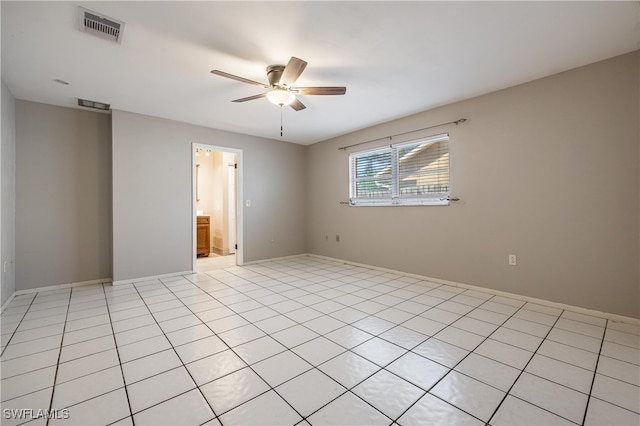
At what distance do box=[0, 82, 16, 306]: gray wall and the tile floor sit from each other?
12.8 inches

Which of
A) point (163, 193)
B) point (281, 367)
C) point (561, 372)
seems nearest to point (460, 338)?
point (561, 372)

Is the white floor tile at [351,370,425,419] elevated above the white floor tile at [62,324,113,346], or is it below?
below

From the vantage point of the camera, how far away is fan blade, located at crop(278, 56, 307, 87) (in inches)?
87.2

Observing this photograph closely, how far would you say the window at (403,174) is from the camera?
12.8 ft

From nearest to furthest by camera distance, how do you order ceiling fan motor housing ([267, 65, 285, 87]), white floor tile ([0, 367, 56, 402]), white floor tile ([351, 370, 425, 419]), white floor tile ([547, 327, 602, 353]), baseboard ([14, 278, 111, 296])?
white floor tile ([351, 370, 425, 419]) → white floor tile ([0, 367, 56, 402]) → white floor tile ([547, 327, 602, 353]) → ceiling fan motor housing ([267, 65, 285, 87]) → baseboard ([14, 278, 111, 296])

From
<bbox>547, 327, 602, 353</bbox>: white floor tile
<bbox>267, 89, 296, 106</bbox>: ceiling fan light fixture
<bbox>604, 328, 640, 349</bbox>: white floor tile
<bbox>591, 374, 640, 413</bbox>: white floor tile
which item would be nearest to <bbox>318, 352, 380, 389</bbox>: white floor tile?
<bbox>591, 374, 640, 413</bbox>: white floor tile

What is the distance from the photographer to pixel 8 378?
172 cm

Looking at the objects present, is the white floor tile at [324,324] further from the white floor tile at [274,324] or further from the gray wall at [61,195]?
the gray wall at [61,195]

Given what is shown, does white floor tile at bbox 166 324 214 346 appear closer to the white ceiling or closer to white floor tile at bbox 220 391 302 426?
white floor tile at bbox 220 391 302 426

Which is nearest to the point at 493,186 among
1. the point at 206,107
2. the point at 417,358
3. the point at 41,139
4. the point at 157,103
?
the point at 417,358

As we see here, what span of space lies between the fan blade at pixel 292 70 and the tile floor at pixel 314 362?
7.49 ft

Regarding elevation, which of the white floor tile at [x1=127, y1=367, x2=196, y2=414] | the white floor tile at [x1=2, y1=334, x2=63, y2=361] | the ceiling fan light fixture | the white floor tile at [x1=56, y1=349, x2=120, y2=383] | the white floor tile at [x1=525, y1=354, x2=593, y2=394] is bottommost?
the white floor tile at [x1=525, y1=354, x2=593, y2=394]

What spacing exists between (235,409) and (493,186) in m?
3.53

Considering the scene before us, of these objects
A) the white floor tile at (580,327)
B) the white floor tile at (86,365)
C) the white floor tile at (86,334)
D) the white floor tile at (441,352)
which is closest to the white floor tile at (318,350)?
the white floor tile at (441,352)
